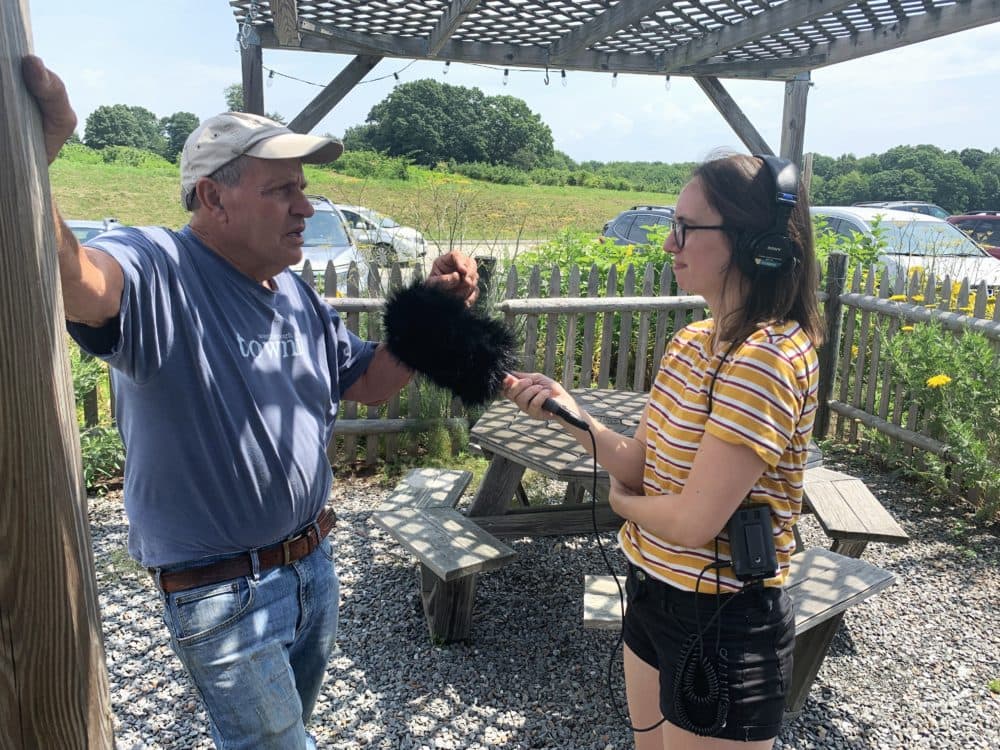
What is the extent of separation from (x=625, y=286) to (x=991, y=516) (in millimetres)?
2835

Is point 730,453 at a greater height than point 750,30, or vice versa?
point 750,30

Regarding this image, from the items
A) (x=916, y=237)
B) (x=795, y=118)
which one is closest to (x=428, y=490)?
(x=795, y=118)

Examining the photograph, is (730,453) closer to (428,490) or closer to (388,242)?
(428,490)

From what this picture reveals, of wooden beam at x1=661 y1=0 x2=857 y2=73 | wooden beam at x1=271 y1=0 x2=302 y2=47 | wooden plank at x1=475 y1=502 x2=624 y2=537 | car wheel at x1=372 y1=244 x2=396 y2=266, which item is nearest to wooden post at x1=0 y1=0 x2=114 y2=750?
wooden plank at x1=475 y1=502 x2=624 y2=537

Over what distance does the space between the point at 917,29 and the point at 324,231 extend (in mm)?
6254

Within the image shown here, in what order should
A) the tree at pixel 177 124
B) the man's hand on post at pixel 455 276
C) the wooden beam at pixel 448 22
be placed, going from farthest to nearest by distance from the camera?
the tree at pixel 177 124
the wooden beam at pixel 448 22
the man's hand on post at pixel 455 276

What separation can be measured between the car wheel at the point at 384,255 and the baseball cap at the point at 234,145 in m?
3.85

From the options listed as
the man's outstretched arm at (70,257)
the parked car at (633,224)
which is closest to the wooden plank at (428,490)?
the man's outstretched arm at (70,257)

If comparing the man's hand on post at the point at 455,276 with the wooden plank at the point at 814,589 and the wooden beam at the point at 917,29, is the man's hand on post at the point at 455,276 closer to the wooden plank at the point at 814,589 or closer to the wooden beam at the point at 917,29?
the wooden plank at the point at 814,589

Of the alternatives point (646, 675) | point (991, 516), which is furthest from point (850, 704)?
point (991, 516)

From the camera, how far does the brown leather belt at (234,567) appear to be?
5.05 feet

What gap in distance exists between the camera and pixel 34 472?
98 cm

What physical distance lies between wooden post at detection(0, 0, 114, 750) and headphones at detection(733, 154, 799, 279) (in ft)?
4.19

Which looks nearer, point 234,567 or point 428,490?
point 234,567
